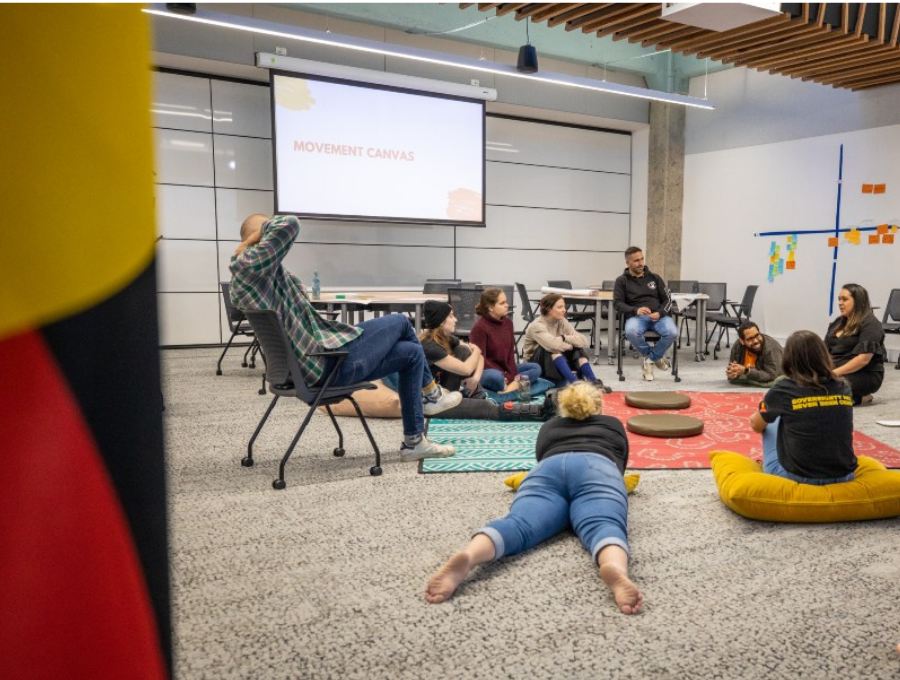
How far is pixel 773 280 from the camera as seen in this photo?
28.6 feet

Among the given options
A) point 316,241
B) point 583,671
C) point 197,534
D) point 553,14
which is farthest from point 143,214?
point 316,241

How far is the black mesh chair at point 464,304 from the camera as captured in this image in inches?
220

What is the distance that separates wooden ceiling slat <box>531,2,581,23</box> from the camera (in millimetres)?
5452

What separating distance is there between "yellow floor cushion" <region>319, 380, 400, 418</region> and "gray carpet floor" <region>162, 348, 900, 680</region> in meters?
1.20

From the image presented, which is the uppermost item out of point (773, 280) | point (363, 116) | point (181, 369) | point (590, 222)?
point (363, 116)

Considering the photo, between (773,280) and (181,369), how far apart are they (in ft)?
24.2

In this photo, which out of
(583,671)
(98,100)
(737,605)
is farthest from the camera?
(737,605)

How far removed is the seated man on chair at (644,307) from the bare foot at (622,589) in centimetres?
430

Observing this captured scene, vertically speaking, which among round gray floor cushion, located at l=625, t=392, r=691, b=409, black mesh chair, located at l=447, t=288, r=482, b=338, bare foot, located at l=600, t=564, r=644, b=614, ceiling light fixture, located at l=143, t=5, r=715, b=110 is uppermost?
ceiling light fixture, located at l=143, t=5, r=715, b=110

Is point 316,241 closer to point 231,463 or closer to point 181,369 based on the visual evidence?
point 181,369

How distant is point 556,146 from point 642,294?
443 cm

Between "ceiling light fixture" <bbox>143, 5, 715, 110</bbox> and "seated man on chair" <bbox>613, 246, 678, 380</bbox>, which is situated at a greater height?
"ceiling light fixture" <bbox>143, 5, 715, 110</bbox>

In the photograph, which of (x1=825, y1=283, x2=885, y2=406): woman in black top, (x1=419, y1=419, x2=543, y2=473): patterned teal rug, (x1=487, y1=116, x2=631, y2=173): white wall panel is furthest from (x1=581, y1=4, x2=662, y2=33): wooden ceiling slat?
(x1=419, y1=419, x2=543, y2=473): patterned teal rug

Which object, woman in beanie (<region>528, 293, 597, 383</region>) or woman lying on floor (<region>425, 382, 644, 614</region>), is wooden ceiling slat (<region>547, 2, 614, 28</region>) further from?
woman lying on floor (<region>425, 382, 644, 614</region>)
